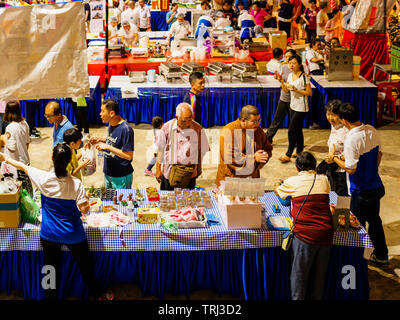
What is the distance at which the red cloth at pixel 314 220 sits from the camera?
4.29m

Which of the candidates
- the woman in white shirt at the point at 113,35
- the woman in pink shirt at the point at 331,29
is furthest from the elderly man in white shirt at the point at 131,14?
the woman in pink shirt at the point at 331,29

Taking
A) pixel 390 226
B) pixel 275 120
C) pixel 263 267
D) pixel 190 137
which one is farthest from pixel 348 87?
pixel 263 267

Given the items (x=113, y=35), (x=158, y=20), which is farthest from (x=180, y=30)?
(x=158, y=20)

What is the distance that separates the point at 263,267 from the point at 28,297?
2056mm

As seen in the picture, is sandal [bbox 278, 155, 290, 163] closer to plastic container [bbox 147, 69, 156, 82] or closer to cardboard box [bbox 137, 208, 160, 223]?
plastic container [bbox 147, 69, 156, 82]

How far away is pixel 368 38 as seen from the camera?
1193cm

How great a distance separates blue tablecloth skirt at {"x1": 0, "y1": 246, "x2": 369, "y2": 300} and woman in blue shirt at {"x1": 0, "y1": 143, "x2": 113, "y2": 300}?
0.21m

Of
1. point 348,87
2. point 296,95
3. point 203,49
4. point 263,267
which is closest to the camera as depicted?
point 263,267

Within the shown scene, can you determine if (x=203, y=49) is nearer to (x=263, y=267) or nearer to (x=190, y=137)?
(x=190, y=137)

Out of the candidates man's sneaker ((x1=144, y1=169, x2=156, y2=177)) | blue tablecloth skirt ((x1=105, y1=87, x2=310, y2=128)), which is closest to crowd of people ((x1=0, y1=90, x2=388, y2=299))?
man's sneaker ((x1=144, y1=169, x2=156, y2=177))

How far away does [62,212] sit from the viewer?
425 centimetres

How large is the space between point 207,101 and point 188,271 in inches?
208

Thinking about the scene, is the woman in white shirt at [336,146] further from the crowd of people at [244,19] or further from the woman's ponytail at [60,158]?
the crowd of people at [244,19]

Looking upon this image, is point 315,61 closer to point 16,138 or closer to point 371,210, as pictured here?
point 371,210
